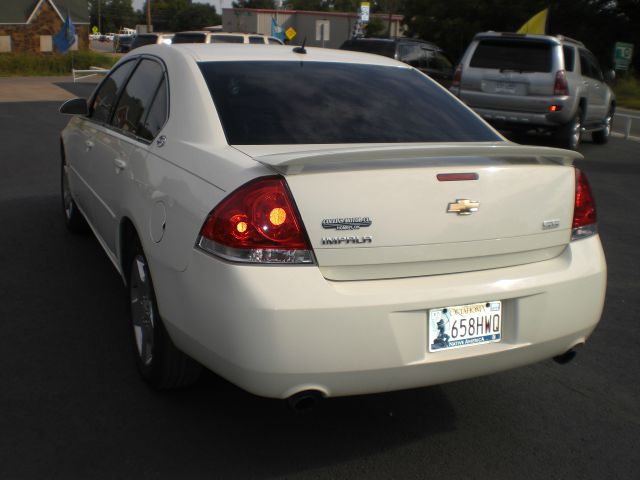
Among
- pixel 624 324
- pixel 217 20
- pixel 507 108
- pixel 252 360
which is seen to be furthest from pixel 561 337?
pixel 217 20

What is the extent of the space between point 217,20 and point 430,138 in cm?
13040

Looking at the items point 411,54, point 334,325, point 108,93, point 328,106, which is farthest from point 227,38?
point 334,325

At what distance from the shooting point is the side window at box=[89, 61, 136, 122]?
513 cm

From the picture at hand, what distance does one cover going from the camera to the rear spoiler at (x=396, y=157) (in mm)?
3018

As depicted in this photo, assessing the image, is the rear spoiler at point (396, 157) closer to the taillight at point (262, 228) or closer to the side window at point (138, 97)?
the taillight at point (262, 228)

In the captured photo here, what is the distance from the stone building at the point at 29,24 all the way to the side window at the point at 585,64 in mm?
52015

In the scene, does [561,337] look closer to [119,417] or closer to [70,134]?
[119,417]

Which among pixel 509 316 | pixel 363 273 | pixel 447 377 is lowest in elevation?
pixel 447 377

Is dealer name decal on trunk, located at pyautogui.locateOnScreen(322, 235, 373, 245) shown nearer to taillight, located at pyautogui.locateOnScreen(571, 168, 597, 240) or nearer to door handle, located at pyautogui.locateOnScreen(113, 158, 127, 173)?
taillight, located at pyautogui.locateOnScreen(571, 168, 597, 240)

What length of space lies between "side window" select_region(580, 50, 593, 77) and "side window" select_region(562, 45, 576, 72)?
59cm

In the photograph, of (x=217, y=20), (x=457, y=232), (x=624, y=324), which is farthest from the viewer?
(x=217, y=20)

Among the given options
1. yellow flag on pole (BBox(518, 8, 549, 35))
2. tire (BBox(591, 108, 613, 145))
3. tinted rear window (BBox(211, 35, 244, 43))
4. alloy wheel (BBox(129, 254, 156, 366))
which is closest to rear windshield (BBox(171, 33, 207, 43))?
tinted rear window (BBox(211, 35, 244, 43))

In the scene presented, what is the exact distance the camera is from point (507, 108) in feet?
43.2

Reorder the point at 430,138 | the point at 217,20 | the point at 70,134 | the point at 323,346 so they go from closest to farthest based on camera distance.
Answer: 1. the point at 323,346
2. the point at 430,138
3. the point at 70,134
4. the point at 217,20
